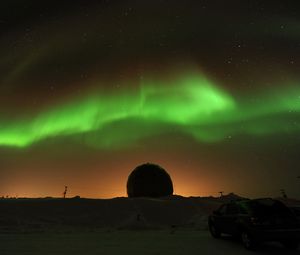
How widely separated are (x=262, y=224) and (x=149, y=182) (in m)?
38.8

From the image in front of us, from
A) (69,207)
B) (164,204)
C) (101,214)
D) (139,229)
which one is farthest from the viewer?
(164,204)

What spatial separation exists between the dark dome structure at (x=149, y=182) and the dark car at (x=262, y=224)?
36348 mm

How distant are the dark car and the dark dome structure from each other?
36.3m

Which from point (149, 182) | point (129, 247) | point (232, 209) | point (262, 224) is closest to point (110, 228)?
point (129, 247)

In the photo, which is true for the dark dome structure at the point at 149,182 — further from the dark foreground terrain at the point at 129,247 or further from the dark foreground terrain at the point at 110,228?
the dark foreground terrain at the point at 129,247

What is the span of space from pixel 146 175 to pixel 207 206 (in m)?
18.8

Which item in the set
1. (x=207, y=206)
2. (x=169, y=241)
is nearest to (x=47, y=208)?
(x=207, y=206)

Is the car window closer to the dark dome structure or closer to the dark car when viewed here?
the dark car

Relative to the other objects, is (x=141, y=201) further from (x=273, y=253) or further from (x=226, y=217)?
(x=273, y=253)

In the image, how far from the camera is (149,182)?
164 ft

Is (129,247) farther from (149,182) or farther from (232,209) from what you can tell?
(149,182)

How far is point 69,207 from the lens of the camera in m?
29.6

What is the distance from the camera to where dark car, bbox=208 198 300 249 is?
456 inches

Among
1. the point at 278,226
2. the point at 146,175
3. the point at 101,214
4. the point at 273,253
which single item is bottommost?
the point at 273,253
